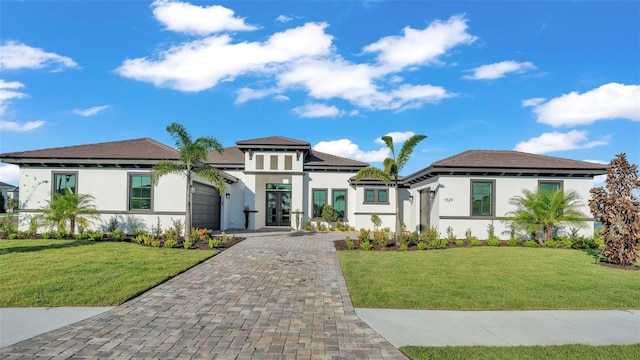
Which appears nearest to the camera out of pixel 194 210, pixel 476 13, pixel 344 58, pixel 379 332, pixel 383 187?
pixel 379 332

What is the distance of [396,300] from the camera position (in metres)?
6.66

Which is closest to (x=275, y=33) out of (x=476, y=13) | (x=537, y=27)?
(x=476, y=13)

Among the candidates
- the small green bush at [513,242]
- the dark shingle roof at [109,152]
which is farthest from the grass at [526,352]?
the dark shingle roof at [109,152]

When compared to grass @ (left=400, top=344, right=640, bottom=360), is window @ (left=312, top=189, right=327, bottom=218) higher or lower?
higher

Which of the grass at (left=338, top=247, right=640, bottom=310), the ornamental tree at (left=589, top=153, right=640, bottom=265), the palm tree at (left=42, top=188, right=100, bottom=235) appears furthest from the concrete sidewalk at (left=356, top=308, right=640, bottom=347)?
the palm tree at (left=42, top=188, right=100, bottom=235)

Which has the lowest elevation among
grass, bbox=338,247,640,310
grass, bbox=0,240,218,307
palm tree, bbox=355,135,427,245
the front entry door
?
grass, bbox=338,247,640,310

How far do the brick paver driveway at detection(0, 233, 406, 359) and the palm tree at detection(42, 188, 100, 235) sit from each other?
386 inches

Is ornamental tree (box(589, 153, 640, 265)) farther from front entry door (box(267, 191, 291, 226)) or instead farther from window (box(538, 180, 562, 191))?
front entry door (box(267, 191, 291, 226))

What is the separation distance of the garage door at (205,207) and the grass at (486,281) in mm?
8971

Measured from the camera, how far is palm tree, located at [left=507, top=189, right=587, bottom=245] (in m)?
15.0

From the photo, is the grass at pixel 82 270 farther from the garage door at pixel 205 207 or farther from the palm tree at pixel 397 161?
the palm tree at pixel 397 161

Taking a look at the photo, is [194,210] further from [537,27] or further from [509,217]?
[537,27]

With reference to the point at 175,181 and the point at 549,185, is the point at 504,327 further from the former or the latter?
the point at 175,181

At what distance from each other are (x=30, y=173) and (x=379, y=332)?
1858 centimetres
